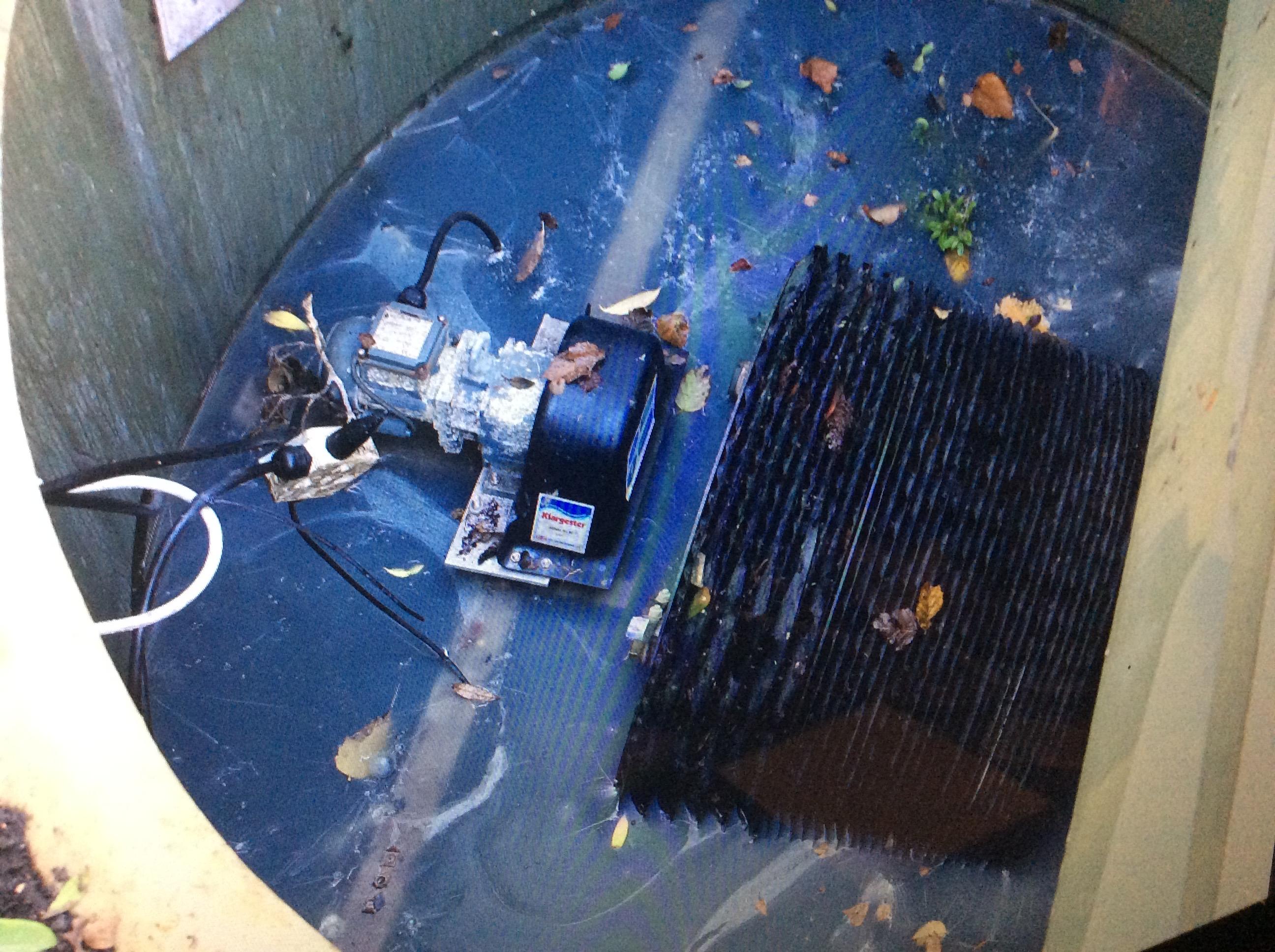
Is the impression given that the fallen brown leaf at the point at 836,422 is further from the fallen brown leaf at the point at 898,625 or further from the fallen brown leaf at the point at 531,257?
the fallen brown leaf at the point at 531,257

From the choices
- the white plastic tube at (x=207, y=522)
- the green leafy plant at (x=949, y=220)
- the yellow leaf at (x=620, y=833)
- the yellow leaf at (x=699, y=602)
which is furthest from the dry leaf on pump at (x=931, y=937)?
the green leafy plant at (x=949, y=220)

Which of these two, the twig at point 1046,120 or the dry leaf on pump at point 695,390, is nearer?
the dry leaf on pump at point 695,390

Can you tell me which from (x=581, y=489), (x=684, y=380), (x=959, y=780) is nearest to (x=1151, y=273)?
(x=684, y=380)

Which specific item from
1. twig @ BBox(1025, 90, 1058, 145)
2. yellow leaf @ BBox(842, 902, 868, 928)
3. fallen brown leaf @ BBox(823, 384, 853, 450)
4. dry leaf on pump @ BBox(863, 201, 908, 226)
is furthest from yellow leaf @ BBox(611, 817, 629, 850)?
twig @ BBox(1025, 90, 1058, 145)

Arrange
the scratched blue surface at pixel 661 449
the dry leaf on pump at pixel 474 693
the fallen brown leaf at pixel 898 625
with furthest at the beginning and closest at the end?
the dry leaf on pump at pixel 474 693 < the scratched blue surface at pixel 661 449 < the fallen brown leaf at pixel 898 625

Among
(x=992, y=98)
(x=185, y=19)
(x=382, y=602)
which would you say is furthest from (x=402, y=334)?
(x=992, y=98)

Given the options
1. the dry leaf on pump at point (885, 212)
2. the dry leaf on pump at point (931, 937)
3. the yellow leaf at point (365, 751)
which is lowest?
the dry leaf on pump at point (931, 937)

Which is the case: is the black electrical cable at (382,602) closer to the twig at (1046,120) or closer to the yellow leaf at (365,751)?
the yellow leaf at (365,751)

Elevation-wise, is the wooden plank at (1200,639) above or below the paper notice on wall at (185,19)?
below

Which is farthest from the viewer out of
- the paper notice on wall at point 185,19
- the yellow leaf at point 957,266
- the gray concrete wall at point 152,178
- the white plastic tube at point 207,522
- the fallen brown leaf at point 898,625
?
the yellow leaf at point 957,266
